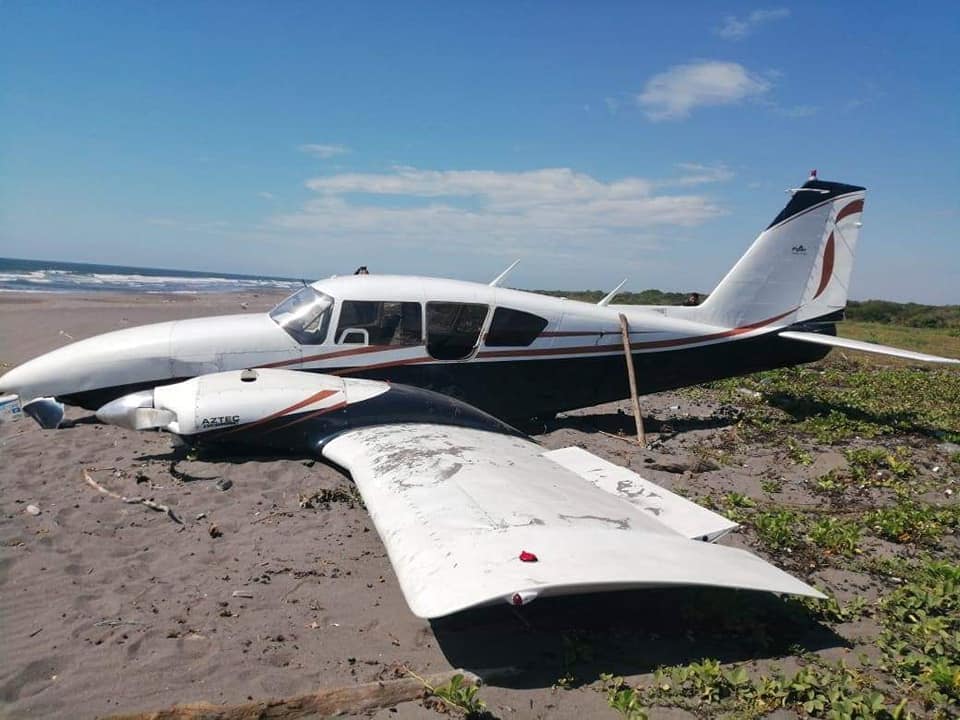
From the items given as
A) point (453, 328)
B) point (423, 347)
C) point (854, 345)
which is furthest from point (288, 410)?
point (854, 345)

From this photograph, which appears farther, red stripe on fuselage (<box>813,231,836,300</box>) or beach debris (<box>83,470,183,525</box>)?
red stripe on fuselage (<box>813,231,836,300</box>)

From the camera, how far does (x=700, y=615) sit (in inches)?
145

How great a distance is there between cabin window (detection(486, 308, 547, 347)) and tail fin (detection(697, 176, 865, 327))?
10.4 feet

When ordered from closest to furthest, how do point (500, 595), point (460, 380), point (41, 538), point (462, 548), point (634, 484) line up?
point (500, 595)
point (462, 548)
point (41, 538)
point (634, 484)
point (460, 380)

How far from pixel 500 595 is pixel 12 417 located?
6759 mm

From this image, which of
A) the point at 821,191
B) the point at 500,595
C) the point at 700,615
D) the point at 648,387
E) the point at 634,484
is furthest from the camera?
the point at 821,191

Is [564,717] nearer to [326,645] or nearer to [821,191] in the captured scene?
[326,645]

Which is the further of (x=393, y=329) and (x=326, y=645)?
(x=393, y=329)

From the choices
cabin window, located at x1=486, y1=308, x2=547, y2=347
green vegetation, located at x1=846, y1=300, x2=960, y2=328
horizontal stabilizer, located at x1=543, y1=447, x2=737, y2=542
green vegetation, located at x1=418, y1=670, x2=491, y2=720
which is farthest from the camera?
green vegetation, located at x1=846, y1=300, x2=960, y2=328

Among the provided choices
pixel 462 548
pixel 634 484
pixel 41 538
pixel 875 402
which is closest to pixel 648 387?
pixel 634 484

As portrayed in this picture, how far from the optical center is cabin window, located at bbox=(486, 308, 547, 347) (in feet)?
24.2

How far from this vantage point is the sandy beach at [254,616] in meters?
2.95

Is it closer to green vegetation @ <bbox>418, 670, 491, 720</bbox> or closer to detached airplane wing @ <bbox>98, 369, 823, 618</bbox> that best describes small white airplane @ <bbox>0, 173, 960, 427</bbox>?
detached airplane wing @ <bbox>98, 369, 823, 618</bbox>

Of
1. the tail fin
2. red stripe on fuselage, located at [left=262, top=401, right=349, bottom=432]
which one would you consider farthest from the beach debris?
the tail fin
